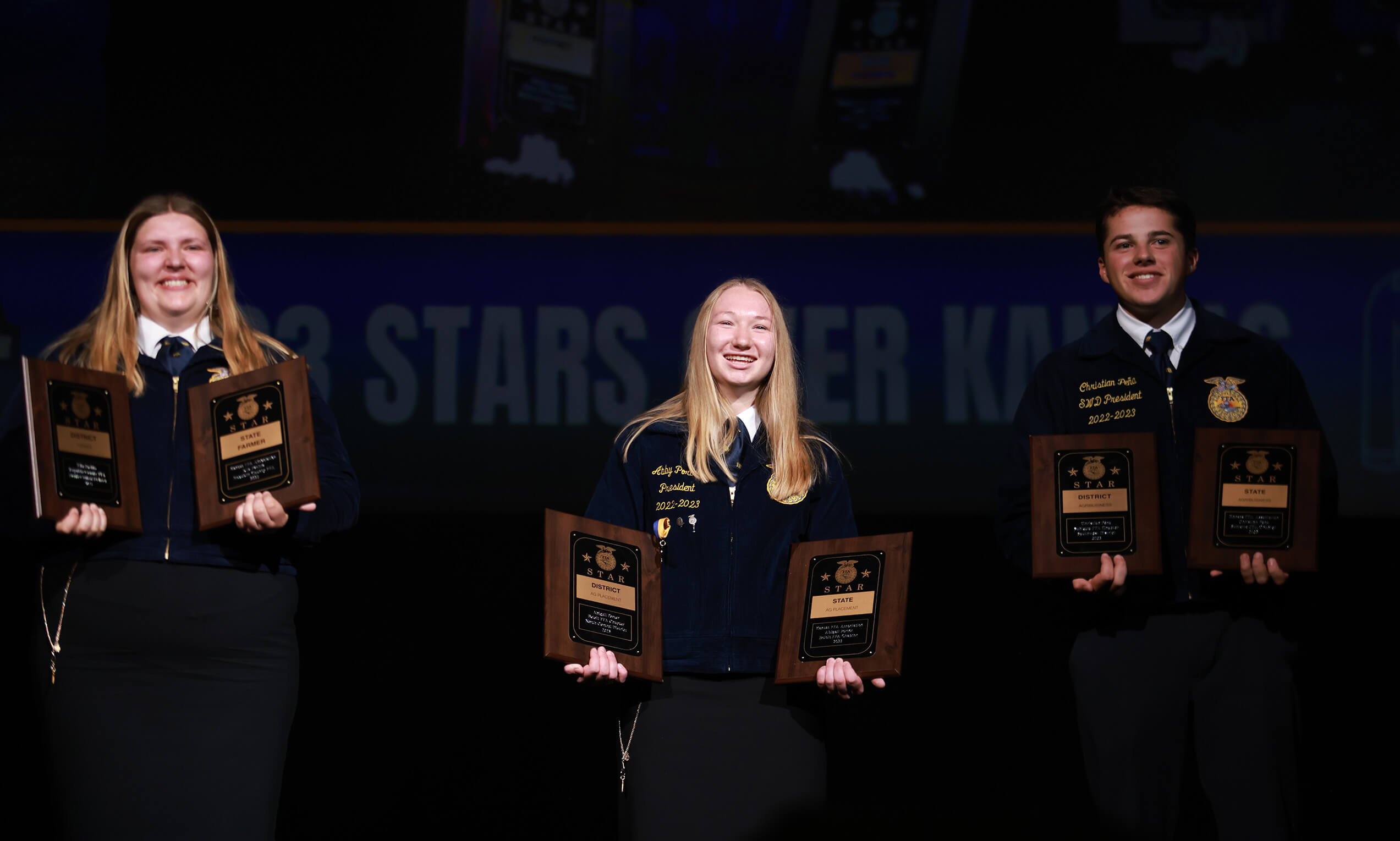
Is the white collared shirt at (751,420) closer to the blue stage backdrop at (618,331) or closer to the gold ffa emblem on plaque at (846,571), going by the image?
the gold ffa emblem on plaque at (846,571)

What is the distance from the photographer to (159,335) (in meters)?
2.61

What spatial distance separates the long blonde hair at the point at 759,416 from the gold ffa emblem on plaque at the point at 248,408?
0.75m

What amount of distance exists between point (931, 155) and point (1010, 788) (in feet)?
6.75

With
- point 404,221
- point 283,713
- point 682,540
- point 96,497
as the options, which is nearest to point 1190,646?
point 682,540

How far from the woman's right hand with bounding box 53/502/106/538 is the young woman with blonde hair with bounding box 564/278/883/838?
3.10ft

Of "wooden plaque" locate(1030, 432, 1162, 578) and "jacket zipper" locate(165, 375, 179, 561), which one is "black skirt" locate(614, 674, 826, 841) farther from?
"jacket zipper" locate(165, 375, 179, 561)

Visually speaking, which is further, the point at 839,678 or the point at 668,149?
the point at 668,149

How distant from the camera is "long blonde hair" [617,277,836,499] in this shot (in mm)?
2592

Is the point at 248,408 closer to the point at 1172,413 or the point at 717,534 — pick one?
the point at 717,534

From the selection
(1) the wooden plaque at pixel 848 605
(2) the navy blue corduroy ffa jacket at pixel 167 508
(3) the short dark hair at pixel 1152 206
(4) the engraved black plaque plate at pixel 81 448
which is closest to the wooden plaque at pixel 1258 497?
(3) the short dark hair at pixel 1152 206

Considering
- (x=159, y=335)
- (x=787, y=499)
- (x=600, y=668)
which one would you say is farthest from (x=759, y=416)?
(x=159, y=335)

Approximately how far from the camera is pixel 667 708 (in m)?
2.47

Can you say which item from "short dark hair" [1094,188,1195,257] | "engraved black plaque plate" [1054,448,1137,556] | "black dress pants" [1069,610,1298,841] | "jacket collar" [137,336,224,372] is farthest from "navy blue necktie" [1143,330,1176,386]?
"jacket collar" [137,336,224,372]

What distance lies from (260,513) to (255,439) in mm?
154
